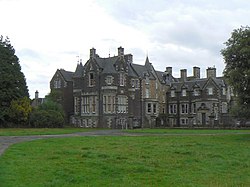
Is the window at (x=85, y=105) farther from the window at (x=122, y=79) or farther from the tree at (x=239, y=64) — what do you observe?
the tree at (x=239, y=64)

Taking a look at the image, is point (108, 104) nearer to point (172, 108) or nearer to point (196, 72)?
point (172, 108)

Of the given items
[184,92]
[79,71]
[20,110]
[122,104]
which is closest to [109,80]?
[122,104]

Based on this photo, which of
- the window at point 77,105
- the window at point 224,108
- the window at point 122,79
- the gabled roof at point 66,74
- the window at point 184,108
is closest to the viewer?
the window at point 122,79

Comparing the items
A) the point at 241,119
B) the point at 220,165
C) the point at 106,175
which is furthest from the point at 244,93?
the point at 241,119

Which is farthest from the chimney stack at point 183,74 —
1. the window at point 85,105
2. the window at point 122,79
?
the window at point 85,105

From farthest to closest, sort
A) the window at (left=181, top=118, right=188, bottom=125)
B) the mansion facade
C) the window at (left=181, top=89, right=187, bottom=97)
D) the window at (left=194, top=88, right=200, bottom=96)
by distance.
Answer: the window at (left=181, top=89, right=187, bottom=97), the window at (left=181, top=118, right=188, bottom=125), the window at (left=194, top=88, right=200, bottom=96), the mansion facade

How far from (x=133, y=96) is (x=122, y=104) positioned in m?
4.53

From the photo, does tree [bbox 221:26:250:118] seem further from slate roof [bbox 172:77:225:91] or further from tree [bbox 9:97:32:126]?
slate roof [bbox 172:77:225:91]

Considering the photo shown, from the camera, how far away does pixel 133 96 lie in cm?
8606

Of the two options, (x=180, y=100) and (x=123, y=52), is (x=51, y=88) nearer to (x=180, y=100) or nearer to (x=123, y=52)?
(x=123, y=52)

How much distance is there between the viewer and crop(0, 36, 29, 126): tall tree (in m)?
73.5

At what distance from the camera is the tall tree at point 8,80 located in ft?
241

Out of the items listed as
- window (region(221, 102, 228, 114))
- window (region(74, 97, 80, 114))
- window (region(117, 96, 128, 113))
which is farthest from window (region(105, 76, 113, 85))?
window (region(221, 102, 228, 114))

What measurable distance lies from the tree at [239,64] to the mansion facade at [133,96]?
38.4 metres
